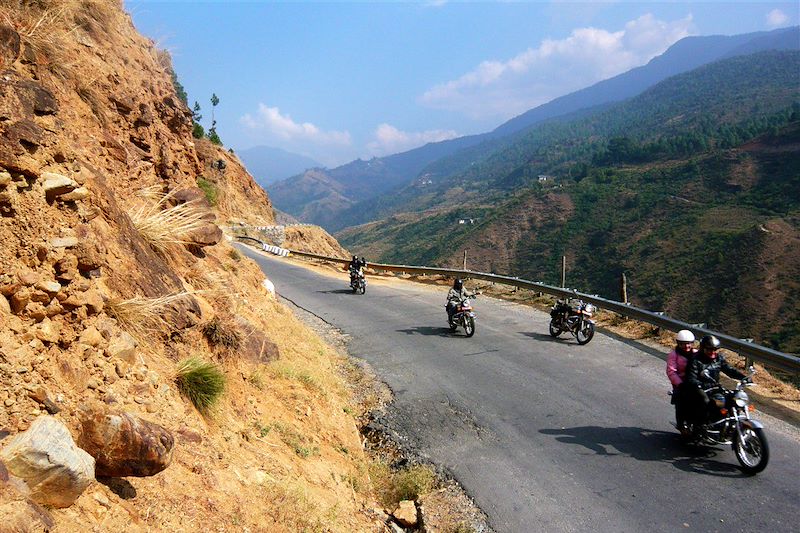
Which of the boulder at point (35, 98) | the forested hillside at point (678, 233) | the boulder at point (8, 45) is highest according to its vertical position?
the boulder at point (8, 45)

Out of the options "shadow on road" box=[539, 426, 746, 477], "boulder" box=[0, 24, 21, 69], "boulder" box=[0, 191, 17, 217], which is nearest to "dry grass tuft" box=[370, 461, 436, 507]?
"shadow on road" box=[539, 426, 746, 477]

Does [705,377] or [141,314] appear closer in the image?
[141,314]

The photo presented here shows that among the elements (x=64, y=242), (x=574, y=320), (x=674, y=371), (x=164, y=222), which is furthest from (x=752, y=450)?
(x=164, y=222)

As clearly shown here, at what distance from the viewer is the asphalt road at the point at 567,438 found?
520 cm

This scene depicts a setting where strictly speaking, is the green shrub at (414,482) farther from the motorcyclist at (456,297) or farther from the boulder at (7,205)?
the motorcyclist at (456,297)

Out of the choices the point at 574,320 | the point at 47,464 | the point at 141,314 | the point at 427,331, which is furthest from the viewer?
the point at 427,331

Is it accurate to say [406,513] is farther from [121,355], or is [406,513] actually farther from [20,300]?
[20,300]

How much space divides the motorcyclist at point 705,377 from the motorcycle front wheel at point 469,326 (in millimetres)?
6161

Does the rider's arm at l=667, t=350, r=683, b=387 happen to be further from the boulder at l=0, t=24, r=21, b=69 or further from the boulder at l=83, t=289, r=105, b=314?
the boulder at l=0, t=24, r=21, b=69

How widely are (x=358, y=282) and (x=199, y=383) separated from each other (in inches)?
616

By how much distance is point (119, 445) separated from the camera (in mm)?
3199

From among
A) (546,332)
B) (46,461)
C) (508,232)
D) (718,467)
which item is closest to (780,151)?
(508,232)

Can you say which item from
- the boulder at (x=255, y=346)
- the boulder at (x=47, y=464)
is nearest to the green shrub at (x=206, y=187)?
the boulder at (x=255, y=346)

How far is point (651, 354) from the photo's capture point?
34.8ft
